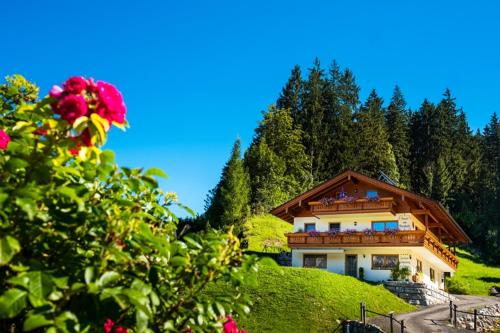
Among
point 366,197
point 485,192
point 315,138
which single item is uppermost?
point 315,138

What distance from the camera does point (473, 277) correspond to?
1715 inches

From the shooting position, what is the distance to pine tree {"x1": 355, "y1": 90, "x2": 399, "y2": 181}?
68.9 m

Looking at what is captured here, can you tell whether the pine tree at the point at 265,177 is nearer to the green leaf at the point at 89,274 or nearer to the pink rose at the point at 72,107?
Answer: the pink rose at the point at 72,107

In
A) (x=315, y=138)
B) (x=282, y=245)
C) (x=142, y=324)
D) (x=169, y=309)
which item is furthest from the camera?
(x=315, y=138)

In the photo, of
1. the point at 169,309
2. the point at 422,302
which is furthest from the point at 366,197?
the point at 169,309

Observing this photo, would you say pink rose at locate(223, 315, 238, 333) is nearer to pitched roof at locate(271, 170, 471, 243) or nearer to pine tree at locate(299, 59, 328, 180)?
pitched roof at locate(271, 170, 471, 243)

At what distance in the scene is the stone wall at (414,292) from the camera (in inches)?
1046

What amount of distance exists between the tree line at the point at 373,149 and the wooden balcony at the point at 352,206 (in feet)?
53.1

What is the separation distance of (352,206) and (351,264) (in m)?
3.80

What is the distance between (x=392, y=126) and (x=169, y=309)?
3246 inches

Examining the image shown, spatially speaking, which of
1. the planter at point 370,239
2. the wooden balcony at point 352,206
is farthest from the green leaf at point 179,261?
the wooden balcony at point 352,206

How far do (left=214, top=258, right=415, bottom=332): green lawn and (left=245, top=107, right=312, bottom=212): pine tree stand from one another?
2611 centimetres

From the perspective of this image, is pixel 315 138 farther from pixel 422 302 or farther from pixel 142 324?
pixel 142 324

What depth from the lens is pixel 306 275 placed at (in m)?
24.0
